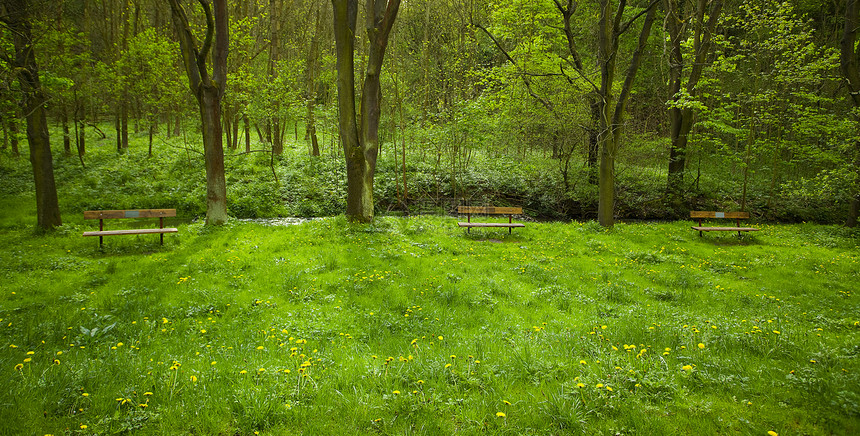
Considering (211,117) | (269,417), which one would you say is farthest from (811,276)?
(211,117)

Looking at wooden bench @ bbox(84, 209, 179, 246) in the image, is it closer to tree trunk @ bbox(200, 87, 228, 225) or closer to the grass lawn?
the grass lawn

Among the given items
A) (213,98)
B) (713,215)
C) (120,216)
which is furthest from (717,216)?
(120,216)

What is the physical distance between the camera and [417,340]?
199 inches

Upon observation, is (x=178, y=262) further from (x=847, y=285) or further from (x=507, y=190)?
(x=507, y=190)

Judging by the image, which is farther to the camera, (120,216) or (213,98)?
(213,98)

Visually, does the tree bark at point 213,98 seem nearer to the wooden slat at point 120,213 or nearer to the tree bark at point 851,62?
the wooden slat at point 120,213

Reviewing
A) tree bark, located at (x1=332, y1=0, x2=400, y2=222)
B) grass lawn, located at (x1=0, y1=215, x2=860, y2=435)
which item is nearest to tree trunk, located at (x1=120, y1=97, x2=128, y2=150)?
grass lawn, located at (x1=0, y1=215, x2=860, y2=435)

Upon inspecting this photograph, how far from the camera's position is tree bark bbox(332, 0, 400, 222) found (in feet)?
39.6

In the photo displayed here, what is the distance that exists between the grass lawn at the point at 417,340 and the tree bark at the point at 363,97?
286 cm

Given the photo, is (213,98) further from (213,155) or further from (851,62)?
(851,62)

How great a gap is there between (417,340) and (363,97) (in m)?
9.49

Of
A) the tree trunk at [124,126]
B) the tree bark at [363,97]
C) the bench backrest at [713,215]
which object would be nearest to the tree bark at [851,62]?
the bench backrest at [713,215]

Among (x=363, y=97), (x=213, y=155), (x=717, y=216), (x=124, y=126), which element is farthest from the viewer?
(x=124, y=126)

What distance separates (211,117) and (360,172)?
4795 millimetres
